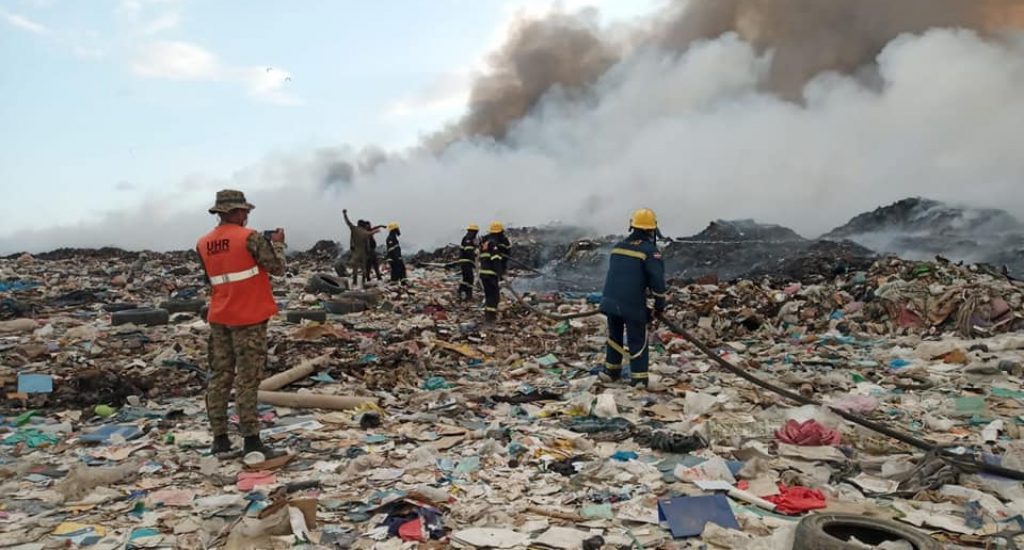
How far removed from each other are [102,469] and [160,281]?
488 inches

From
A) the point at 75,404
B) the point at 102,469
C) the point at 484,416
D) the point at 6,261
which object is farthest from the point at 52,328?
the point at 6,261

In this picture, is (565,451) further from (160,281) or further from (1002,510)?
(160,281)

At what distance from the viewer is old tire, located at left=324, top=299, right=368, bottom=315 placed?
35.4ft

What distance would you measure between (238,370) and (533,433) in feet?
6.44

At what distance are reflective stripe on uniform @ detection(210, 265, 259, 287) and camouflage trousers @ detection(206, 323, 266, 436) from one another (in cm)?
29

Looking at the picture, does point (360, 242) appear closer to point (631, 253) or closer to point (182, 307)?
point (182, 307)

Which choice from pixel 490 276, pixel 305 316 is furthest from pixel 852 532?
pixel 305 316

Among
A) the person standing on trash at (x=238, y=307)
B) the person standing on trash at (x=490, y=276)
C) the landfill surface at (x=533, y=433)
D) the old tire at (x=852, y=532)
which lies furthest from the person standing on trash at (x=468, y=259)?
the old tire at (x=852, y=532)

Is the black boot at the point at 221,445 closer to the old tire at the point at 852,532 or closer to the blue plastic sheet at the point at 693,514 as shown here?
the blue plastic sheet at the point at 693,514

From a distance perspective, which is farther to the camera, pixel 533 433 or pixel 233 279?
pixel 533 433

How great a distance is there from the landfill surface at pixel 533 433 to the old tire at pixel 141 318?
0.05m

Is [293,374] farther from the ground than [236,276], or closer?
closer

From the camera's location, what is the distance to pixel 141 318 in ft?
29.5

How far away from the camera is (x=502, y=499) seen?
350 cm
